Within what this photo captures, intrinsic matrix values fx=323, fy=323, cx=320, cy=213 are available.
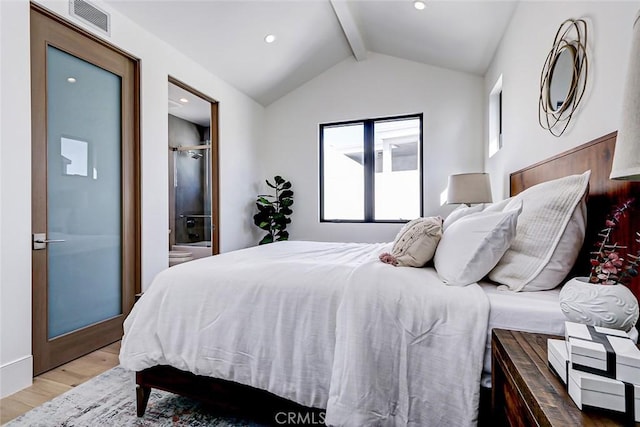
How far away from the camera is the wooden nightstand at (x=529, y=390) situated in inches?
24.1

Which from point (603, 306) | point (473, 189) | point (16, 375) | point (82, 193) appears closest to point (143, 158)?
point (82, 193)

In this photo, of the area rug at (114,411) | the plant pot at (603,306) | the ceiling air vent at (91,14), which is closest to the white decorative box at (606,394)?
the plant pot at (603,306)

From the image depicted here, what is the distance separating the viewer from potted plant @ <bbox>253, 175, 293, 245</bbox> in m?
4.76

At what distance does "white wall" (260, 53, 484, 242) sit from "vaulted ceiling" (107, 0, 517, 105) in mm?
212

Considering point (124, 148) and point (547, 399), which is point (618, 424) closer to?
point (547, 399)

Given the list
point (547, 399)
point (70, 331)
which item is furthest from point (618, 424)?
point (70, 331)

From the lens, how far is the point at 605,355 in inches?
25.0

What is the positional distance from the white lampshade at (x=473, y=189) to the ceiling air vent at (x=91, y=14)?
338 cm

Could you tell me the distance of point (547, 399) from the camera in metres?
0.67

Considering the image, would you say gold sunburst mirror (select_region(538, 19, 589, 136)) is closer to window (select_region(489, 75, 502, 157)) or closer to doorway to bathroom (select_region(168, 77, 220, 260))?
window (select_region(489, 75, 502, 157))

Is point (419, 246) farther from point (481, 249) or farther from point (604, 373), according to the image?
point (604, 373)

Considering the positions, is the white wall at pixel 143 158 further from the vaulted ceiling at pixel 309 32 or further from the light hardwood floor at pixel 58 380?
the vaulted ceiling at pixel 309 32

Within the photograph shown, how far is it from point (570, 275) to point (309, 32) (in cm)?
362

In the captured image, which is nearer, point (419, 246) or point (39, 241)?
point (419, 246)
